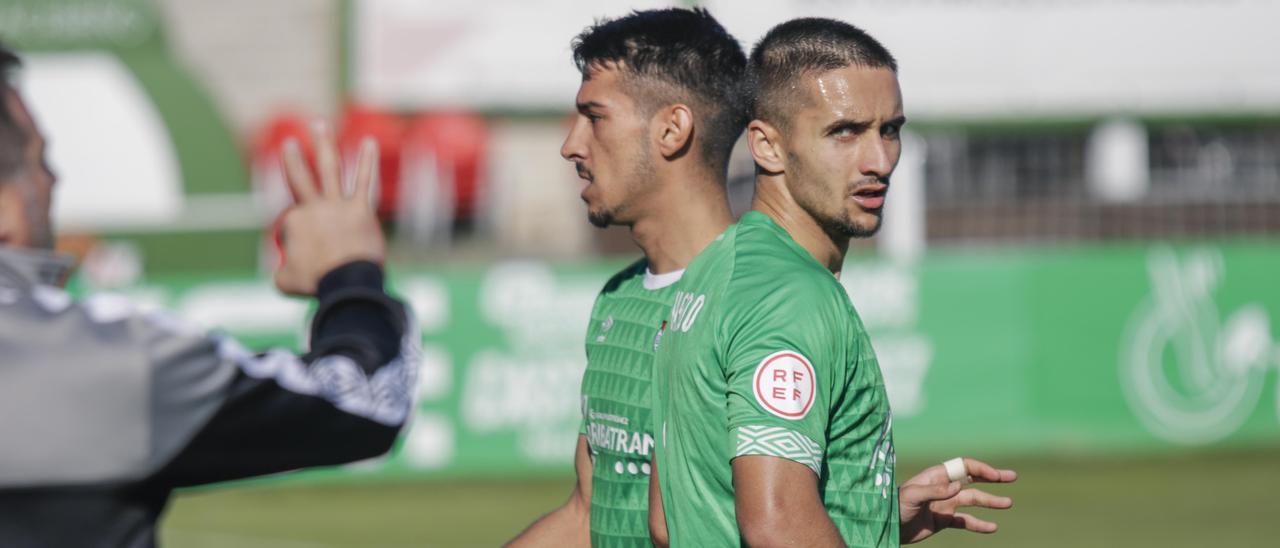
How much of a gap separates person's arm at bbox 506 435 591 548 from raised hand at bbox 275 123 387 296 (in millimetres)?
1621

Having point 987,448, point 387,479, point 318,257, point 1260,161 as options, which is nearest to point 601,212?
point 318,257

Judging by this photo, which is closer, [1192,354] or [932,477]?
→ [932,477]

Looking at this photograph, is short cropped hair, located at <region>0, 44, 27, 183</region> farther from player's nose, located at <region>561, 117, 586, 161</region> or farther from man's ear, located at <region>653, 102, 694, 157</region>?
man's ear, located at <region>653, 102, 694, 157</region>

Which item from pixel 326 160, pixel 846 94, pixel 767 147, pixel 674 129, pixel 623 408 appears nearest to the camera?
pixel 326 160

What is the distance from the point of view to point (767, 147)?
12.3 ft

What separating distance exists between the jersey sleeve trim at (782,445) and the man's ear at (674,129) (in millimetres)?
1219

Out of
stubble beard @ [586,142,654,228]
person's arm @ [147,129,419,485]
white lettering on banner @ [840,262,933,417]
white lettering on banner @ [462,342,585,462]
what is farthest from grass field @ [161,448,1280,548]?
person's arm @ [147,129,419,485]

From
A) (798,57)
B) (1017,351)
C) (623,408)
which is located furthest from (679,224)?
(1017,351)

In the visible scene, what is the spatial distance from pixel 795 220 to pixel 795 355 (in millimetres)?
531

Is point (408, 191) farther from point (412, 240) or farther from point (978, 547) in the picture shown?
point (978, 547)

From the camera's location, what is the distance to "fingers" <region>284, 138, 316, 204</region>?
2988 millimetres

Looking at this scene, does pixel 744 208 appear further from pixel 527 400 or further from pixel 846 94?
pixel 846 94

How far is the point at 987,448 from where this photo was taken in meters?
15.6

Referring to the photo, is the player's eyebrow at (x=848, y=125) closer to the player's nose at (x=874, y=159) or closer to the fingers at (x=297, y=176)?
the player's nose at (x=874, y=159)
